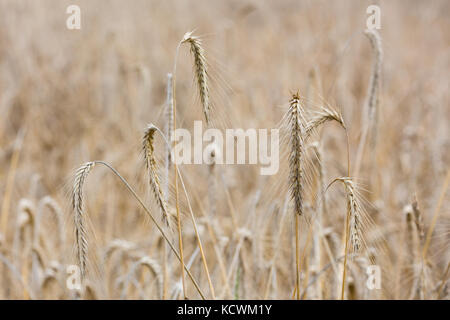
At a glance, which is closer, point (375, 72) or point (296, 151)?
point (296, 151)

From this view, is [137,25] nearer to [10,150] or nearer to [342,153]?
[10,150]

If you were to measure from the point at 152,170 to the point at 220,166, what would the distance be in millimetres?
750

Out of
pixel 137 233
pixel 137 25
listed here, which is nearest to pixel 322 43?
pixel 137 25

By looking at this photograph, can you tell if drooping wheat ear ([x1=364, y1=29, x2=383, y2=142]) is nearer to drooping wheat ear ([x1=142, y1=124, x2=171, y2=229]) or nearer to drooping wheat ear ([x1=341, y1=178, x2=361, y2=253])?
drooping wheat ear ([x1=341, y1=178, x2=361, y2=253])

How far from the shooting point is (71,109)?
371 centimetres

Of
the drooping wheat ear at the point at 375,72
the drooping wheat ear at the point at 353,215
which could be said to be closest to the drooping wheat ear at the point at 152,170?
the drooping wheat ear at the point at 353,215

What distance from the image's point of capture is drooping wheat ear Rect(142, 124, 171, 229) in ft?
3.26

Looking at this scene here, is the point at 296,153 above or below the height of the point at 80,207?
above

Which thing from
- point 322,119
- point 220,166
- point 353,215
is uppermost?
point 322,119

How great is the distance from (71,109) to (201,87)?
2.97 m

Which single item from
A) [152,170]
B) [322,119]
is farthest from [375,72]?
[152,170]

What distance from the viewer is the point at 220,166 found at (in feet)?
5.71

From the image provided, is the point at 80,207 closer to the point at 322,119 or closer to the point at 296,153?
the point at 296,153

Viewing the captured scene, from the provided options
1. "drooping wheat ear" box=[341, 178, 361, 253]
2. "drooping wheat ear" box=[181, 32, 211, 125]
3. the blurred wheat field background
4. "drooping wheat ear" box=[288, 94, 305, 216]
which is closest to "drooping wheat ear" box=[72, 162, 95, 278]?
the blurred wheat field background
